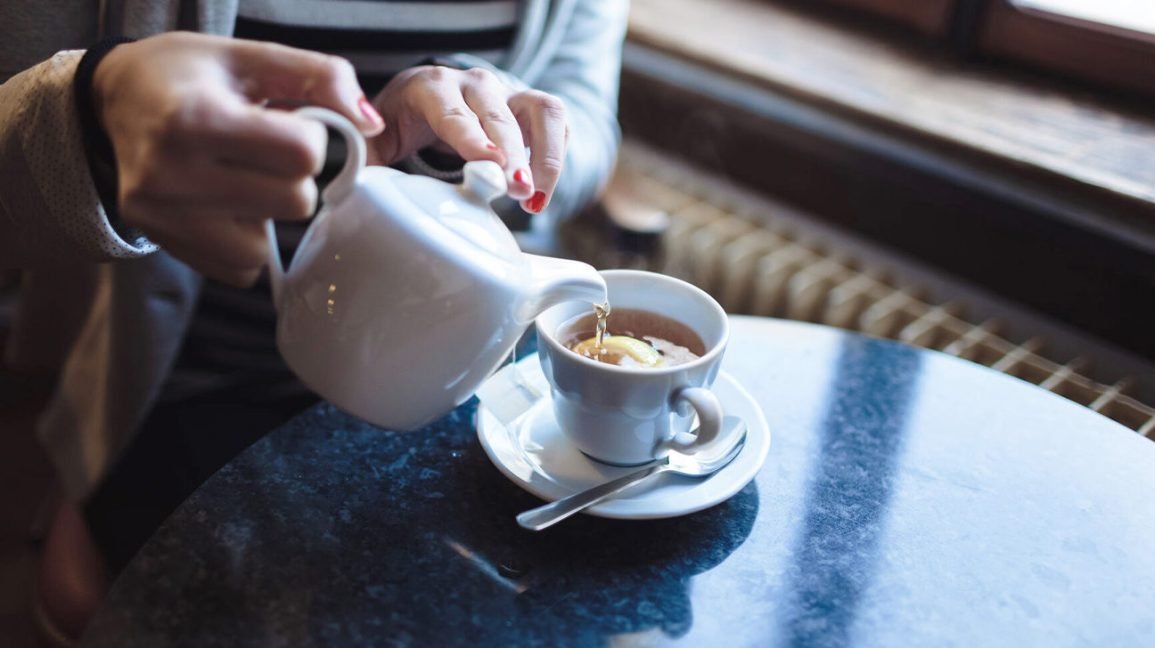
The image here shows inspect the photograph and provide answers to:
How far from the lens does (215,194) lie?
1.80 feet

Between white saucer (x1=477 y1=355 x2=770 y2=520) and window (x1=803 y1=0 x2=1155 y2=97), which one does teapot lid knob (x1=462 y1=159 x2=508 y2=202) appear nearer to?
white saucer (x1=477 y1=355 x2=770 y2=520)

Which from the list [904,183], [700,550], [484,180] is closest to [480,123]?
[484,180]

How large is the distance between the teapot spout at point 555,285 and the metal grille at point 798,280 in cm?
73

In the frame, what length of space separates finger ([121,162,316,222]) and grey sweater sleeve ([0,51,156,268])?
14 centimetres

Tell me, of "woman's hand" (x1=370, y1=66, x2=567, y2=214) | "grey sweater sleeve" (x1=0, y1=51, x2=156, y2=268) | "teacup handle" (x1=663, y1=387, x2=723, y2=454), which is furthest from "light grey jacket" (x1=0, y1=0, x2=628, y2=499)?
"teacup handle" (x1=663, y1=387, x2=723, y2=454)

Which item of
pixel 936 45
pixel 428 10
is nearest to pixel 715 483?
pixel 428 10

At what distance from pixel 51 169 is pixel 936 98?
3.68 feet

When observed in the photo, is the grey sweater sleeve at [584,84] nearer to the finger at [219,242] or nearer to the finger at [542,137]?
the finger at [542,137]

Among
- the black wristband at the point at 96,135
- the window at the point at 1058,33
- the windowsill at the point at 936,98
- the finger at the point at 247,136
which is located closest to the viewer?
the finger at the point at 247,136

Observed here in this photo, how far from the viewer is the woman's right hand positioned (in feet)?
1.74

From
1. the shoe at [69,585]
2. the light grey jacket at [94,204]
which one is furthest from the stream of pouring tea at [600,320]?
the shoe at [69,585]

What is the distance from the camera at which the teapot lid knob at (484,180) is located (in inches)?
23.9

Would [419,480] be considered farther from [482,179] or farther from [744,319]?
[744,319]

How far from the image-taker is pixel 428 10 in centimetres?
104
